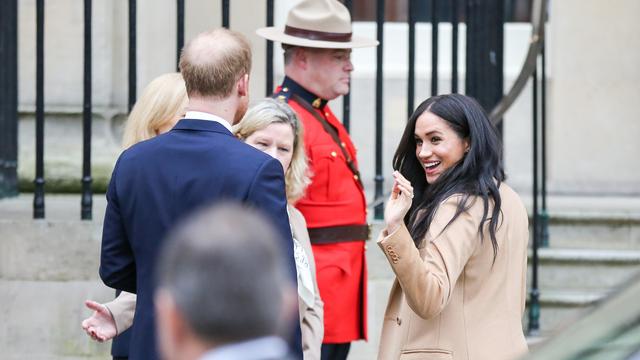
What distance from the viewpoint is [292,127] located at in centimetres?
480

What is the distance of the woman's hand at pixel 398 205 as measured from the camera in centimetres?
402

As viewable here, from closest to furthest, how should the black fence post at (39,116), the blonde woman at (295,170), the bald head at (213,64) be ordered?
the bald head at (213,64), the blonde woman at (295,170), the black fence post at (39,116)

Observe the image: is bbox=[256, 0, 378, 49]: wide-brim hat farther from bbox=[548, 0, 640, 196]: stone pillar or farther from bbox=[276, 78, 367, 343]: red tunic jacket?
bbox=[548, 0, 640, 196]: stone pillar

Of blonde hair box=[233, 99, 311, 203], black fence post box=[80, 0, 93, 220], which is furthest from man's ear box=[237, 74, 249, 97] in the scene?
black fence post box=[80, 0, 93, 220]

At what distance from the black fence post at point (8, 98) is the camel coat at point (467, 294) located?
294cm

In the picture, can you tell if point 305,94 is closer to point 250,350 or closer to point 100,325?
point 100,325

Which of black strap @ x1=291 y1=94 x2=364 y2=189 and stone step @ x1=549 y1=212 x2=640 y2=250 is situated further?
stone step @ x1=549 y1=212 x2=640 y2=250

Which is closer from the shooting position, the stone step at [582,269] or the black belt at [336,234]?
the black belt at [336,234]

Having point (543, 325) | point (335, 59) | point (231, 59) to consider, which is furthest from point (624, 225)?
point (231, 59)

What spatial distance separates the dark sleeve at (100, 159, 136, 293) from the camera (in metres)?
3.84

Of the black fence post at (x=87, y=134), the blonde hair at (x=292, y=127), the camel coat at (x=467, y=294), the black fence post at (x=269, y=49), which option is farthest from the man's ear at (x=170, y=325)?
the black fence post at (x=269, y=49)

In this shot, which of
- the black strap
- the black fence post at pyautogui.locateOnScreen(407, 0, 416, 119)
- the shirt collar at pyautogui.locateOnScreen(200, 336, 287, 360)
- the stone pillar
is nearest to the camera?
the shirt collar at pyautogui.locateOnScreen(200, 336, 287, 360)

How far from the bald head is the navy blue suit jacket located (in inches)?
3.8

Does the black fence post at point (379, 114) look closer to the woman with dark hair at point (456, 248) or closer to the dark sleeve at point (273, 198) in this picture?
the woman with dark hair at point (456, 248)
